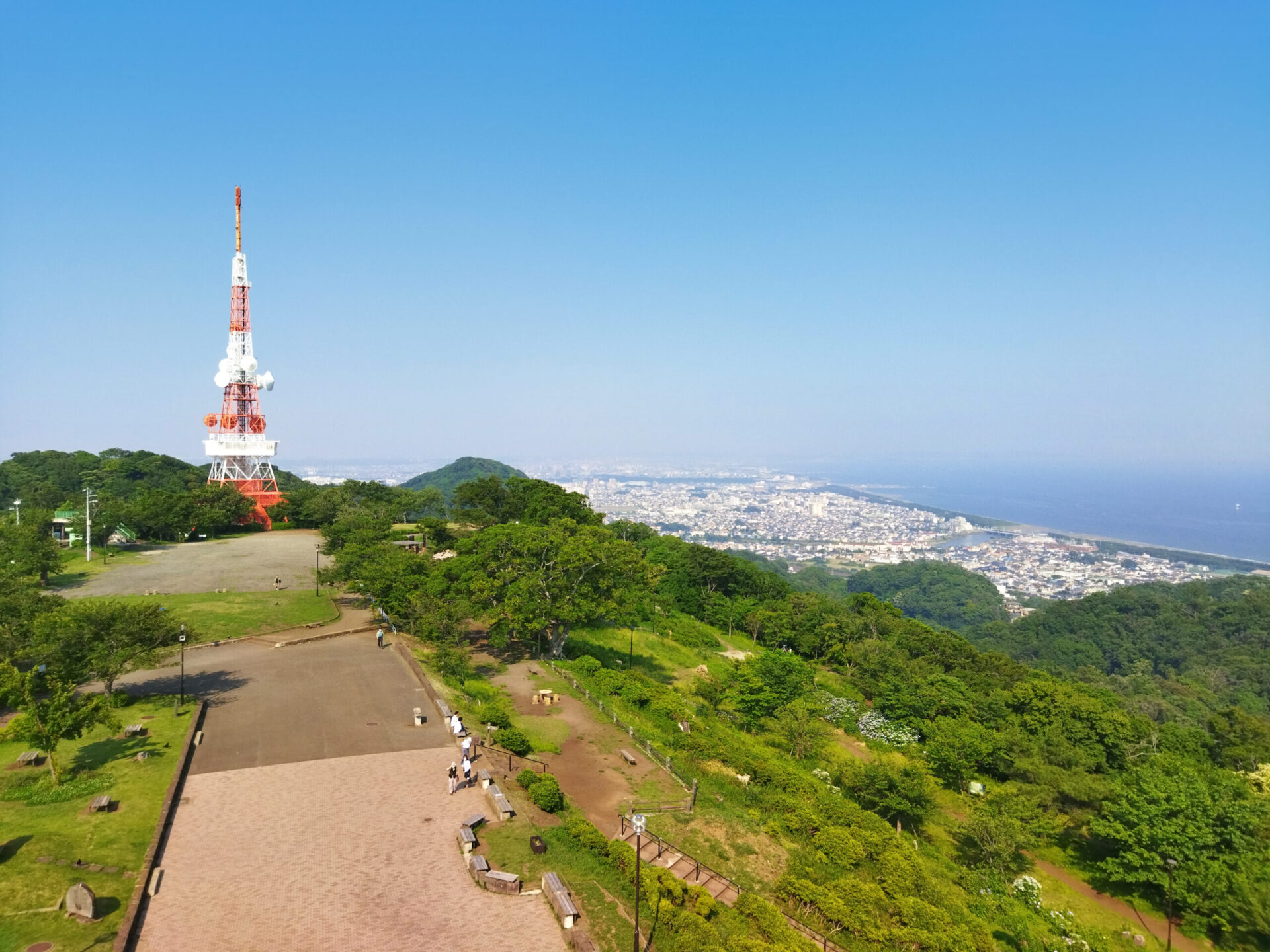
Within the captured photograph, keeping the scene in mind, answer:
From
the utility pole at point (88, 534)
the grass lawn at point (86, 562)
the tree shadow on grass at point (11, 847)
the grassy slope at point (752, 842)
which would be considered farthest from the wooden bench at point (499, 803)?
the utility pole at point (88, 534)

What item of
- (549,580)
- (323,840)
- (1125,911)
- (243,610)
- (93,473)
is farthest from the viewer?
(93,473)

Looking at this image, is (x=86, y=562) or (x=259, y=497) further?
(x=259, y=497)

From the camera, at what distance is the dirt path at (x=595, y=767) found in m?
19.6

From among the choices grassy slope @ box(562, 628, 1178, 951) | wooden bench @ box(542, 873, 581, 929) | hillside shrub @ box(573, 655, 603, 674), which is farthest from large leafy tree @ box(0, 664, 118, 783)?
hillside shrub @ box(573, 655, 603, 674)

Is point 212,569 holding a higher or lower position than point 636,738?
higher

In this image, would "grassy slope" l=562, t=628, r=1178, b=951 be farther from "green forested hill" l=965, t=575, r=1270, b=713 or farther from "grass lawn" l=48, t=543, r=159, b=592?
"green forested hill" l=965, t=575, r=1270, b=713

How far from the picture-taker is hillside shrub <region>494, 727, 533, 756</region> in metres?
21.3

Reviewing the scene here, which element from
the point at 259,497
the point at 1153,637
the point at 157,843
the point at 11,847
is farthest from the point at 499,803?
the point at 1153,637

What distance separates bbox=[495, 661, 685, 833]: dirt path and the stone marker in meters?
11.1

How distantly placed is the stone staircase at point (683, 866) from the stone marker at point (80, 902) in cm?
1108

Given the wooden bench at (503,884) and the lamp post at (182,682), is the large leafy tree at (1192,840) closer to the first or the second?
the wooden bench at (503,884)

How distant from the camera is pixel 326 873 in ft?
47.4

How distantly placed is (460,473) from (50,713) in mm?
158170

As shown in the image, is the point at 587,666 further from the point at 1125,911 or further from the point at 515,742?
the point at 1125,911
